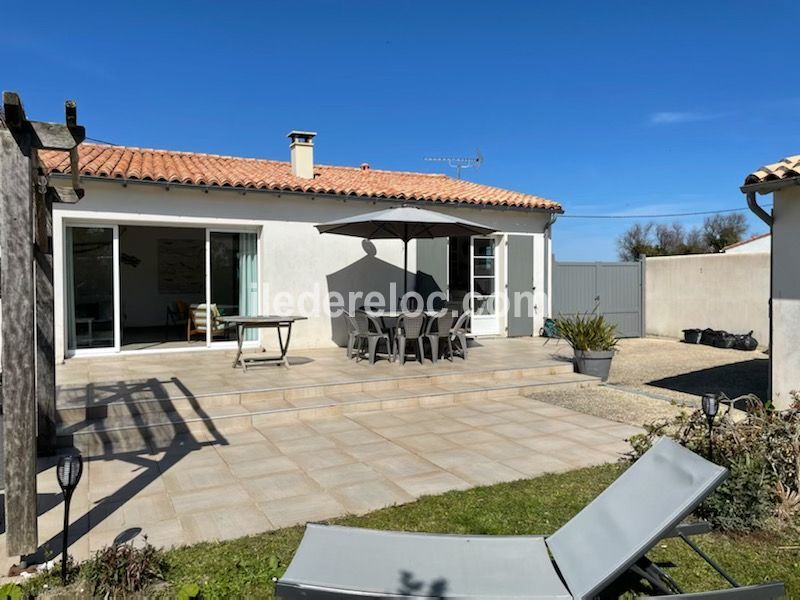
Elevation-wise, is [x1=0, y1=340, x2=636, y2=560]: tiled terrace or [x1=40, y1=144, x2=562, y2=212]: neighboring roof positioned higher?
[x1=40, y1=144, x2=562, y2=212]: neighboring roof

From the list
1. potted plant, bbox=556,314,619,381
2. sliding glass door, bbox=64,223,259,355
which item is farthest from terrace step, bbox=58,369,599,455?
sliding glass door, bbox=64,223,259,355

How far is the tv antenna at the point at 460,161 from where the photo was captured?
23109 mm

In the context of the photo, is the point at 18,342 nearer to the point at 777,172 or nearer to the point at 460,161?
the point at 777,172

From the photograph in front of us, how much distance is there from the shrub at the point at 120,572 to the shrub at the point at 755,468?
11.8ft

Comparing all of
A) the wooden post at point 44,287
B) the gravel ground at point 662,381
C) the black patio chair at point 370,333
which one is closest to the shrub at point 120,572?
the wooden post at point 44,287

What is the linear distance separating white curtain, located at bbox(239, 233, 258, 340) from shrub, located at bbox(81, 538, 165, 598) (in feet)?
26.2

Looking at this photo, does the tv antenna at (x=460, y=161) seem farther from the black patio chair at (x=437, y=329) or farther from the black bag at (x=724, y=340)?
the black patio chair at (x=437, y=329)

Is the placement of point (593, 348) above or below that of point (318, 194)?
below

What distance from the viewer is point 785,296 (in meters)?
6.86

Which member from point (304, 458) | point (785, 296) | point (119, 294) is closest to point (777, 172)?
point (785, 296)

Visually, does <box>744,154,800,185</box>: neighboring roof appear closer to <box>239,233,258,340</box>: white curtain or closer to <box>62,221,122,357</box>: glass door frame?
<box>239,233,258,340</box>: white curtain

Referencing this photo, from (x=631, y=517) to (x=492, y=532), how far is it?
1198mm

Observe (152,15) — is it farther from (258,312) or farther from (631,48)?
(631,48)

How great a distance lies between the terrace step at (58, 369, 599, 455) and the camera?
5627 mm
